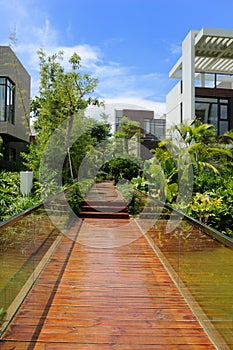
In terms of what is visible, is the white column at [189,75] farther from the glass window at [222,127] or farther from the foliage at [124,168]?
the foliage at [124,168]

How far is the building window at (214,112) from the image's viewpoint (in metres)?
17.8

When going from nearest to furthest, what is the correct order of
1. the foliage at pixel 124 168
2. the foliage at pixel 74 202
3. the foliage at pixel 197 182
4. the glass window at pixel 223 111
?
the foliage at pixel 197 182 < the foliage at pixel 74 202 < the glass window at pixel 223 111 < the foliage at pixel 124 168

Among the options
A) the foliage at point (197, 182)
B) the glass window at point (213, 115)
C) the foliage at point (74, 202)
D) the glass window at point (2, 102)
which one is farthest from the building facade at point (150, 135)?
the foliage at point (74, 202)

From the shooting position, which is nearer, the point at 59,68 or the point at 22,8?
the point at 22,8

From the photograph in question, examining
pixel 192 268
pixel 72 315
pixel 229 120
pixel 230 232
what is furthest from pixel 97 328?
pixel 229 120

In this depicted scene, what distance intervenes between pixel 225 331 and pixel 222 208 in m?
5.23

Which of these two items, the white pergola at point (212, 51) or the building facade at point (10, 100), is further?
the building facade at point (10, 100)

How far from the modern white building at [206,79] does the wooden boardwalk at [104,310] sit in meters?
11.6

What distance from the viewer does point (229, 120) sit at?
18.2 meters

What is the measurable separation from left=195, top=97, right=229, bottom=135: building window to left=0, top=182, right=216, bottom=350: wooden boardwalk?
44.1 ft

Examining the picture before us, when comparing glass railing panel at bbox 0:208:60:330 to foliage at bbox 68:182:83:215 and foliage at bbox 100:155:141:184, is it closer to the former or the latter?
foliage at bbox 68:182:83:215

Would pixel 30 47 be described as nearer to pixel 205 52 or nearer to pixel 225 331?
pixel 205 52

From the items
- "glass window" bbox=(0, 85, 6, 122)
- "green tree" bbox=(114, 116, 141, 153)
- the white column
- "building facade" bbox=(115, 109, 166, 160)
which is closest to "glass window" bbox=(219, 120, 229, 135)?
the white column

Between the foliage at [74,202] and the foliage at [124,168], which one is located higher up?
the foliage at [124,168]
